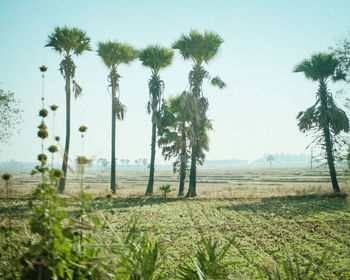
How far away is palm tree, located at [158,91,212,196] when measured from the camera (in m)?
20.8

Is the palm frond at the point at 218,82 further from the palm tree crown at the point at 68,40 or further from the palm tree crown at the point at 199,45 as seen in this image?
the palm tree crown at the point at 68,40

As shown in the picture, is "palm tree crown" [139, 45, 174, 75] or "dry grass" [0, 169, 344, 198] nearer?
"dry grass" [0, 169, 344, 198]

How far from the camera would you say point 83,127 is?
1791 mm

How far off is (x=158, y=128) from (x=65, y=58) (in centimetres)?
988

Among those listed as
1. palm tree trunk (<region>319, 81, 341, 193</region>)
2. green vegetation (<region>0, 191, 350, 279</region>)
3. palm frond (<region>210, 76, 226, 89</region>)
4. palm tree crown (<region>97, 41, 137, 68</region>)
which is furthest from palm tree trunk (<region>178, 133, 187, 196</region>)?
palm tree trunk (<region>319, 81, 341, 193</region>)

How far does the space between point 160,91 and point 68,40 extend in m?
8.63

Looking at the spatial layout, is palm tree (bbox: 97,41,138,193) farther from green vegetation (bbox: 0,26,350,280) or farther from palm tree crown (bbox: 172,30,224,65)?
palm tree crown (bbox: 172,30,224,65)

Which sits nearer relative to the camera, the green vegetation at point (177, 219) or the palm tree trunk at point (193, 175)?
the green vegetation at point (177, 219)

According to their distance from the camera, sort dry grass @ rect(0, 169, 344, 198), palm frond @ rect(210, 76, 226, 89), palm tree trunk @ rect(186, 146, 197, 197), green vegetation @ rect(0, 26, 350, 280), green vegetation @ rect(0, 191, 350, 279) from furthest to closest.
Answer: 1. palm frond @ rect(210, 76, 226, 89)
2. palm tree trunk @ rect(186, 146, 197, 197)
3. dry grass @ rect(0, 169, 344, 198)
4. green vegetation @ rect(0, 191, 350, 279)
5. green vegetation @ rect(0, 26, 350, 280)

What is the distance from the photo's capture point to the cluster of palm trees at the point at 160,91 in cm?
1967

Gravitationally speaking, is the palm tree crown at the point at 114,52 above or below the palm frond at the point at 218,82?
above

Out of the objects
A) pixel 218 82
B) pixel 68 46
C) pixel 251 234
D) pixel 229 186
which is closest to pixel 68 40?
pixel 68 46

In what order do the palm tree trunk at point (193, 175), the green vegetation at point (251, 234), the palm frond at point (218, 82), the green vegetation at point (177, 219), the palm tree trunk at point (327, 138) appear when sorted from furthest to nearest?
the palm frond at point (218, 82) → the palm tree trunk at point (193, 175) → the palm tree trunk at point (327, 138) → the green vegetation at point (251, 234) → the green vegetation at point (177, 219)

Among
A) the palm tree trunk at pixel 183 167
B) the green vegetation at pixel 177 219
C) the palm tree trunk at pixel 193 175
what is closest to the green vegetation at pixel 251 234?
the green vegetation at pixel 177 219
